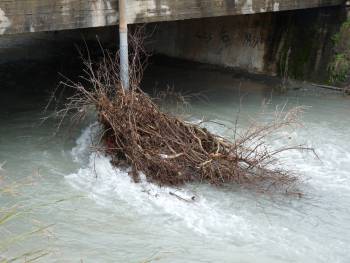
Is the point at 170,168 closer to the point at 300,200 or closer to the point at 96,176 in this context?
the point at 96,176

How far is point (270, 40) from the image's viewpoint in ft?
46.7

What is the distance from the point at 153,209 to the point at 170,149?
1.12 meters

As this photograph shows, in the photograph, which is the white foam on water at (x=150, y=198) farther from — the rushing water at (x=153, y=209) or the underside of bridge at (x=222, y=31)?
the underside of bridge at (x=222, y=31)

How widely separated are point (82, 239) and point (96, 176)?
1.82 metres

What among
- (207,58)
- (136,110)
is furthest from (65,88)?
(136,110)

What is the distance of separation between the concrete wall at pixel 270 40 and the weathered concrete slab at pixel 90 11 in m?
3.33

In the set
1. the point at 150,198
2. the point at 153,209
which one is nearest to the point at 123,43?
the point at 150,198

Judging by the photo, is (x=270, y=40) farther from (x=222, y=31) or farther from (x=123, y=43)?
(x=123, y=43)

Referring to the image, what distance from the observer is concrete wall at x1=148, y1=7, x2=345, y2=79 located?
13547 millimetres

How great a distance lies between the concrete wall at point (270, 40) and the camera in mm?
13547

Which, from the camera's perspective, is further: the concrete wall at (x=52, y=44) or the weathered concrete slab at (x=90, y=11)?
the concrete wall at (x=52, y=44)

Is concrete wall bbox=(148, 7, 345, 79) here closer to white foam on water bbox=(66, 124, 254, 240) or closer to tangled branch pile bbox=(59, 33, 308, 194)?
tangled branch pile bbox=(59, 33, 308, 194)

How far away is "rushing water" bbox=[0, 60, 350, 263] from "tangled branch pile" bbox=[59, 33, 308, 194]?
222 mm

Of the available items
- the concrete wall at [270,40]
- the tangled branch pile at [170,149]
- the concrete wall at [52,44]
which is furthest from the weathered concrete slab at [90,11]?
the concrete wall at [52,44]
